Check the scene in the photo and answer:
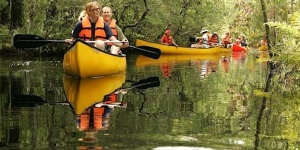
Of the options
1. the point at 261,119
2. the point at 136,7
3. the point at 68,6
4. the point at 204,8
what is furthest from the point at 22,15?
the point at 261,119

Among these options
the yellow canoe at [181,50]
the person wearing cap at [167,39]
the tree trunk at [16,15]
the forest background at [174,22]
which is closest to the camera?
the forest background at [174,22]

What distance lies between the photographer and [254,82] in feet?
31.9

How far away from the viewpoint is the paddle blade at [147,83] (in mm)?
8666

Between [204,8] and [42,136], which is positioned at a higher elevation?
[204,8]

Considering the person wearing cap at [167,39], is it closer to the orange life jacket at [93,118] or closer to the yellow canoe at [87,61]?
the yellow canoe at [87,61]

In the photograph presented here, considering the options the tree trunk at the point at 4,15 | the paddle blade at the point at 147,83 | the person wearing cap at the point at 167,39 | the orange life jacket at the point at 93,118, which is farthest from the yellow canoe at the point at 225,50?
the orange life jacket at the point at 93,118

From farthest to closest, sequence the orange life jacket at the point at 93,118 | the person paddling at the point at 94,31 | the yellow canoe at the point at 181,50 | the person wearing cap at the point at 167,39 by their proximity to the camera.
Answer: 1. the person wearing cap at the point at 167,39
2. the yellow canoe at the point at 181,50
3. the person paddling at the point at 94,31
4. the orange life jacket at the point at 93,118

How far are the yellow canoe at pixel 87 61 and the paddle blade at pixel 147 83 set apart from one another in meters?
0.89

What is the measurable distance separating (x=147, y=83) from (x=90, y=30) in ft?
5.89

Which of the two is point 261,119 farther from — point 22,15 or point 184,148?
point 22,15

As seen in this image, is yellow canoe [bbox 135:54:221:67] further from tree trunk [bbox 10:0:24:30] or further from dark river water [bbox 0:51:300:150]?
dark river water [bbox 0:51:300:150]

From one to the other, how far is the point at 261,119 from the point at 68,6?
14.9 m

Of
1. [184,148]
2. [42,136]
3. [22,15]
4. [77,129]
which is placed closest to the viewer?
[184,148]

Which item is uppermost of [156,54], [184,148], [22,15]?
[22,15]
